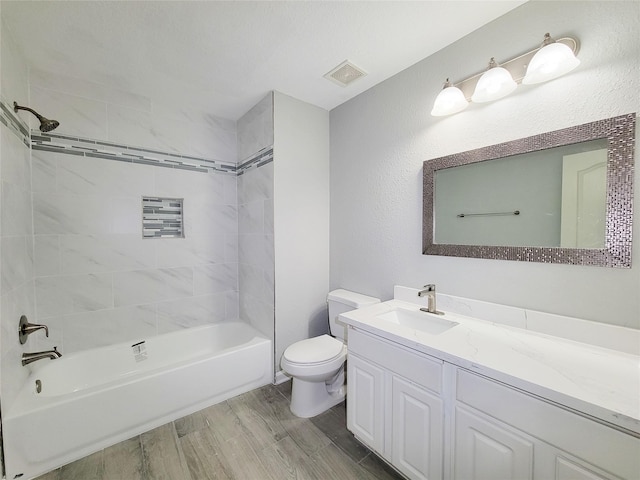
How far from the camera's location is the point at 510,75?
1294 millimetres

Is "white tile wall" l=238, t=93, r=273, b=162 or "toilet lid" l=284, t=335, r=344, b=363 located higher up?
"white tile wall" l=238, t=93, r=273, b=162

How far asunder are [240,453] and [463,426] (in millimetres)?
1257

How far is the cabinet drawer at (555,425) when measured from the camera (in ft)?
2.28

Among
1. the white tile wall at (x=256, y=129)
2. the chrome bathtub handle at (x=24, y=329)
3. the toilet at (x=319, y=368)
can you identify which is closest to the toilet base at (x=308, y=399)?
the toilet at (x=319, y=368)

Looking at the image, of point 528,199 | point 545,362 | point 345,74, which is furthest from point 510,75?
point 545,362

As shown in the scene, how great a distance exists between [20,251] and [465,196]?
273 centimetres

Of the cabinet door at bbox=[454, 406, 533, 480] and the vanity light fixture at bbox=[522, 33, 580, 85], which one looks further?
the vanity light fixture at bbox=[522, 33, 580, 85]

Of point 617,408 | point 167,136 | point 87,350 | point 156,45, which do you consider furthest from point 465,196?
point 87,350

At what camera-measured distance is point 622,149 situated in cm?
104

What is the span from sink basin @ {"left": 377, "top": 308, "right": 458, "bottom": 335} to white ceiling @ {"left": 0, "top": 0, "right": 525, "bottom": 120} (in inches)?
65.3

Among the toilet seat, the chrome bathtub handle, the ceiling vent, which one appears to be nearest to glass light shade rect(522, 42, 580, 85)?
the ceiling vent

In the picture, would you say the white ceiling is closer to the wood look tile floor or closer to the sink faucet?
the sink faucet

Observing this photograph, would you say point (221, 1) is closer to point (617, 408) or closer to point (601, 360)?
point (617, 408)

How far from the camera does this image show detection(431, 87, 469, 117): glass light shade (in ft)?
4.78
